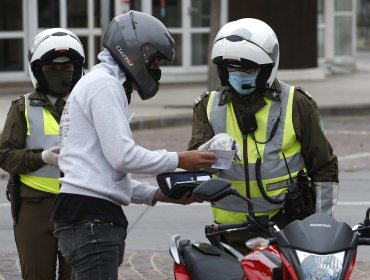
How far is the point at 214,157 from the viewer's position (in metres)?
4.56

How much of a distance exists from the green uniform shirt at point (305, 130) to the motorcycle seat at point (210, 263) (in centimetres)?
79

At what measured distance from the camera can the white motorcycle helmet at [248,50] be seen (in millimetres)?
5082

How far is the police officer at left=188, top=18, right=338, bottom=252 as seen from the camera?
16.6 ft

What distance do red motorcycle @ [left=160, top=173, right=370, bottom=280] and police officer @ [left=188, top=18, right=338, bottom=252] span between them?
0.64 meters

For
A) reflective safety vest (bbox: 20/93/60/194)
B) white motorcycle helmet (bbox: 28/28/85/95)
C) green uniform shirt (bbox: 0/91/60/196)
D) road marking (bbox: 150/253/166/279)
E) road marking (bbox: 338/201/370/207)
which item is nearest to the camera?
green uniform shirt (bbox: 0/91/60/196)

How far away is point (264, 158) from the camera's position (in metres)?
5.07

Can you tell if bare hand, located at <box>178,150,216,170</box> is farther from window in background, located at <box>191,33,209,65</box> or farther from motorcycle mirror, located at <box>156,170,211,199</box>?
window in background, located at <box>191,33,209,65</box>

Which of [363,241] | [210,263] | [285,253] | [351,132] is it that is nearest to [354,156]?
[351,132]

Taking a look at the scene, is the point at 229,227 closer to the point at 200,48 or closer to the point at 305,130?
the point at 305,130

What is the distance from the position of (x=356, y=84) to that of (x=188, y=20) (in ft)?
13.3

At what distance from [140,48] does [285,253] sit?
1224 millimetres

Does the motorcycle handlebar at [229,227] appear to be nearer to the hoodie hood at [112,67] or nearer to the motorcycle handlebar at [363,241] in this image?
the motorcycle handlebar at [363,241]

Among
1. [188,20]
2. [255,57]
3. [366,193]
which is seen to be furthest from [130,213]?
[188,20]

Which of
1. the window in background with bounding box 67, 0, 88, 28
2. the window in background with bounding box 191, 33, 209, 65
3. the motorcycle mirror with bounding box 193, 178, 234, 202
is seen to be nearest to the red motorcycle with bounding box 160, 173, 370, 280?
the motorcycle mirror with bounding box 193, 178, 234, 202
